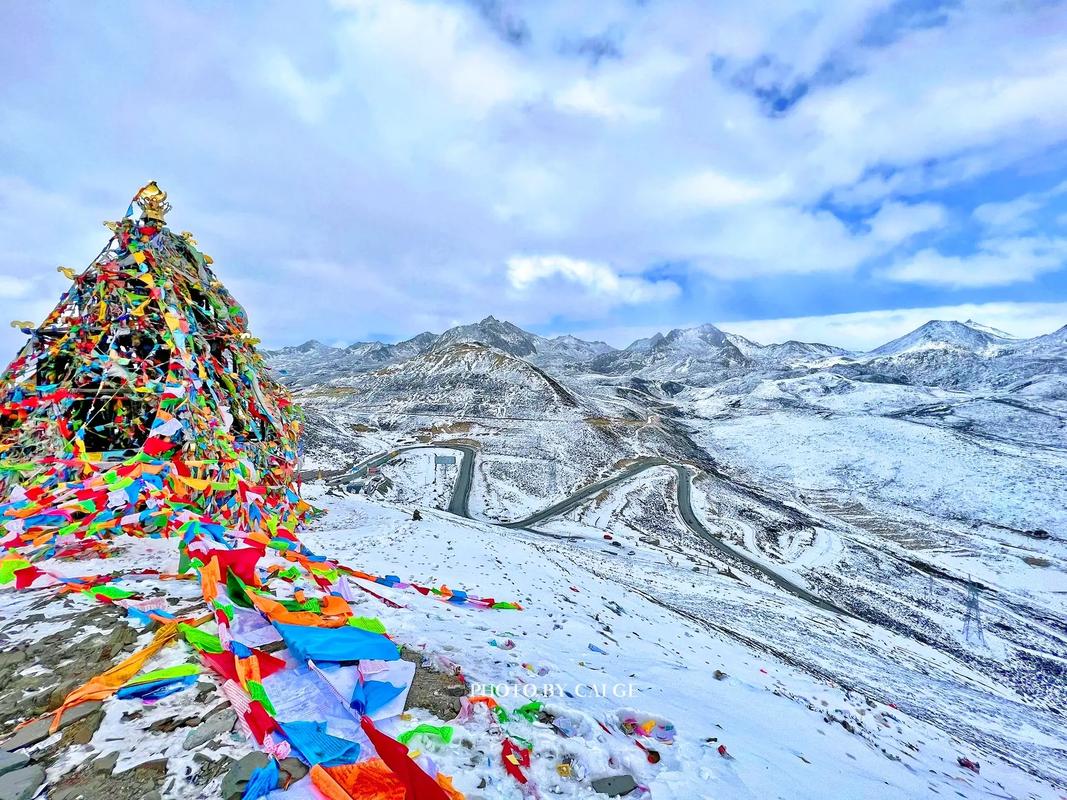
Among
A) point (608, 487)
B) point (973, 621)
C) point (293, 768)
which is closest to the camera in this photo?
point (293, 768)

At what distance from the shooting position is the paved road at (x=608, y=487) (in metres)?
31.8

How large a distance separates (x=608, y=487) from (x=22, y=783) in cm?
4940

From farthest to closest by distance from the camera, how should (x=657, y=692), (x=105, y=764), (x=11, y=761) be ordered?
(x=657, y=692)
(x=105, y=764)
(x=11, y=761)

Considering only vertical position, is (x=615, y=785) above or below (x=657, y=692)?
above

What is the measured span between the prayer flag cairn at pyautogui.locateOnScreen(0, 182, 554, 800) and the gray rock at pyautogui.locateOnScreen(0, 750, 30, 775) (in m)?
0.51

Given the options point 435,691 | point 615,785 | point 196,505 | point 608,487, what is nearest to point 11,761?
point 435,691

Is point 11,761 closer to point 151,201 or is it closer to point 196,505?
point 196,505

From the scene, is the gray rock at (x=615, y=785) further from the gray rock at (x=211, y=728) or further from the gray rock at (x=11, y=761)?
the gray rock at (x=11, y=761)

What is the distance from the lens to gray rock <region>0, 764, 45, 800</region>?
10.6 feet

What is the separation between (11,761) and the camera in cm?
344

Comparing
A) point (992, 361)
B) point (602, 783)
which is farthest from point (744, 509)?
point (992, 361)

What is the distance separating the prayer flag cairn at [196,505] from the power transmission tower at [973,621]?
33.3 meters

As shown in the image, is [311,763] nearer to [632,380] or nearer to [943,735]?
[943,735]

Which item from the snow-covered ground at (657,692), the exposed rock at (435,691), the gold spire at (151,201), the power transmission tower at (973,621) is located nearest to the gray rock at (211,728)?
the exposed rock at (435,691)
